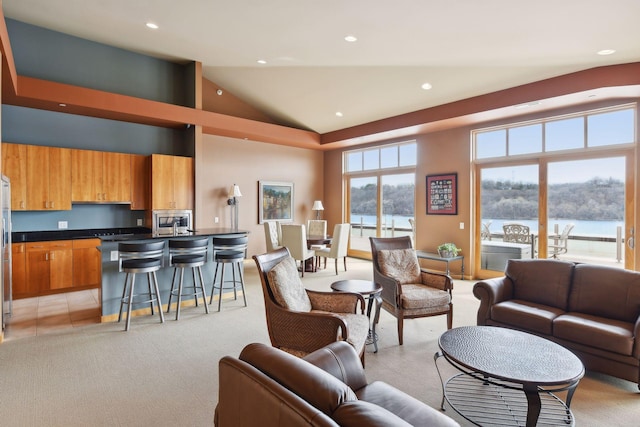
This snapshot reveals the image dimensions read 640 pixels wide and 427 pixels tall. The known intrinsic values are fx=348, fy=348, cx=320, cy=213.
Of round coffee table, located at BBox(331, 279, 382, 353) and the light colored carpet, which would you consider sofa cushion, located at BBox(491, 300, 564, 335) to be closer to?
the light colored carpet

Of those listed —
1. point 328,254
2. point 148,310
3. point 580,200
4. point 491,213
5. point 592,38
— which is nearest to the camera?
point 592,38

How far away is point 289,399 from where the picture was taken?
104 cm

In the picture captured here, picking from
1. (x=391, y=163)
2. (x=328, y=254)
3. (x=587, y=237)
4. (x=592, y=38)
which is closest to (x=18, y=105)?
(x=328, y=254)

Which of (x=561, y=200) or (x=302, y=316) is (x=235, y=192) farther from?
(x=561, y=200)

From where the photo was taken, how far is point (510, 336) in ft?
8.23

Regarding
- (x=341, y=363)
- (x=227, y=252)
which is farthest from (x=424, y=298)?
(x=227, y=252)

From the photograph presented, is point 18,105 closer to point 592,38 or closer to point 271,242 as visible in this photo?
point 271,242

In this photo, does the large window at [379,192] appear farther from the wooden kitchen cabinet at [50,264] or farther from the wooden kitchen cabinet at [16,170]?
the wooden kitchen cabinet at [16,170]

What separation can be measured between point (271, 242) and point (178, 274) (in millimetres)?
2677

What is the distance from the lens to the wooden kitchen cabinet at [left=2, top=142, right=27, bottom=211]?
5.03m

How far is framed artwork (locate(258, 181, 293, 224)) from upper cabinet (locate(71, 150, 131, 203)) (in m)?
2.95

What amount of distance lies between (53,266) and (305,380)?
5.82 m

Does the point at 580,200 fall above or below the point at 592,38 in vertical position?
below

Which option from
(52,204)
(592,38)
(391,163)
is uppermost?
(592,38)
